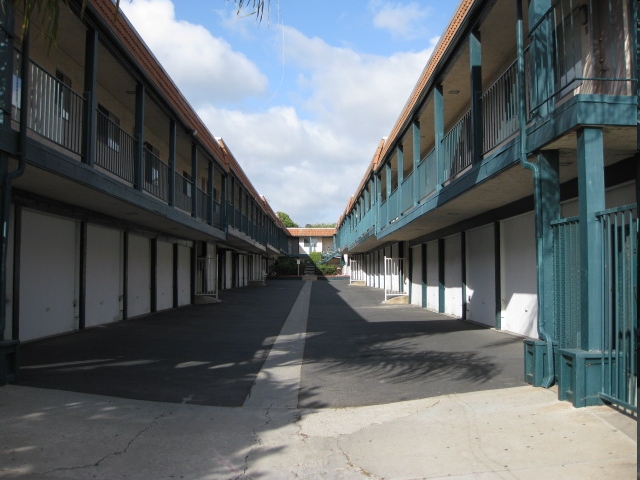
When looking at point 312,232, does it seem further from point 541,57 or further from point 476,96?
point 541,57

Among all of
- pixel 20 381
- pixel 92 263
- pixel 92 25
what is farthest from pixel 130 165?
pixel 20 381

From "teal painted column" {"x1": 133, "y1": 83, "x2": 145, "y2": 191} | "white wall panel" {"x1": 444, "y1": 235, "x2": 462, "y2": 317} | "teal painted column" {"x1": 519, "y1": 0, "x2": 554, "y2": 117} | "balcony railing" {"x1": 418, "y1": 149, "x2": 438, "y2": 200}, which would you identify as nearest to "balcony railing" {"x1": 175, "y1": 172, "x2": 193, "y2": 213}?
"teal painted column" {"x1": 133, "y1": 83, "x2": 145, "y2": 191}

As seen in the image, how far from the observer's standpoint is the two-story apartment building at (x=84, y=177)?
7.56 metres

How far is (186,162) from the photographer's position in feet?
74.2

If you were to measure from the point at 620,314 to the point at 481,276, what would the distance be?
8.50 metres

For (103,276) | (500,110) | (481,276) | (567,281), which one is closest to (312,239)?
(103,276)

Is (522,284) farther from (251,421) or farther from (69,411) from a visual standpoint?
(69,411)

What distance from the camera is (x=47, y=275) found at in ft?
35.7

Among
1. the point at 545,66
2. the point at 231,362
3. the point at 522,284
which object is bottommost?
the point at 231,362

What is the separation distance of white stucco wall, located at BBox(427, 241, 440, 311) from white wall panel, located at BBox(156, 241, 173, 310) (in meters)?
9.42

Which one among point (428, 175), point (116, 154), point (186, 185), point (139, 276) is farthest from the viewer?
point (186, 185)

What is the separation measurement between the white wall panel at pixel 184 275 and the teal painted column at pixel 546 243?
16775mm

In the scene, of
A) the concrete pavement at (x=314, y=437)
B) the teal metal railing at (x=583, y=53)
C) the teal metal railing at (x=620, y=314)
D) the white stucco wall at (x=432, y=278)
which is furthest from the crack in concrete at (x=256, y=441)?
the white stucco wall at (x=432, y=278)

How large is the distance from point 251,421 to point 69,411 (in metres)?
1.87
